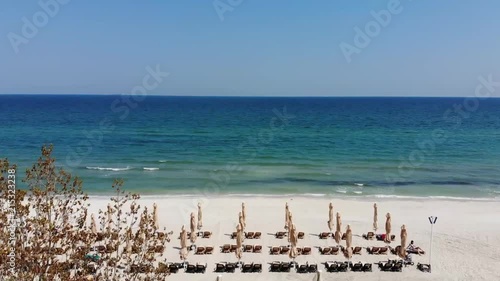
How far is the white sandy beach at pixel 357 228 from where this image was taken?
19312 millimetres

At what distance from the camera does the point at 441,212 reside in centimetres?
3020

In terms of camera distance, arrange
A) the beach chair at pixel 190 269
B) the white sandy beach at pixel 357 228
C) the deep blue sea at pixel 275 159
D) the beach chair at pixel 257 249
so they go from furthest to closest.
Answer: the deep blue sea at pixel 275 159 → the beach chair at pixel 257 249 → the white sandy beach at pixel 357 228 → the beach chair at pixel 190 269

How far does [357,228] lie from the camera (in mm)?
25516

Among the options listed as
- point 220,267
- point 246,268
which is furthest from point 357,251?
point 220,267

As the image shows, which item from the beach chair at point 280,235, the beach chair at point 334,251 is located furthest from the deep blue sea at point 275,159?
the beach chair at point 334,251

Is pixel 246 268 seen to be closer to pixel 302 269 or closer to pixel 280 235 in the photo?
pixel 302 269

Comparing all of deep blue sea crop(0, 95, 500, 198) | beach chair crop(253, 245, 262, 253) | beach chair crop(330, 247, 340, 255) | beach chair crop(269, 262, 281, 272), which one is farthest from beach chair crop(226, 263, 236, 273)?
deep blue sea crop(0, 95, 500, 198)

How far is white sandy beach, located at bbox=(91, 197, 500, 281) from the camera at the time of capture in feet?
63.4

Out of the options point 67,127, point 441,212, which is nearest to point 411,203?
point 441,212

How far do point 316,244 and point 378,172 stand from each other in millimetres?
24292

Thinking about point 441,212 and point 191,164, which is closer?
point 441,212

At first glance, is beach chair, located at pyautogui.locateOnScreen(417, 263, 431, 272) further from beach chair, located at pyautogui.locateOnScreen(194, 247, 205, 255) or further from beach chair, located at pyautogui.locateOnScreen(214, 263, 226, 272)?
beach chair, located at pyautogui.locateOnScreen(194, 247, 205, 255)

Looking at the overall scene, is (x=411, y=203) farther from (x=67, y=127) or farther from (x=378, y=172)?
(x=67, y=127)

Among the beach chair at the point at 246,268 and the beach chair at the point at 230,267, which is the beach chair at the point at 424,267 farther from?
the beach chair at the point at 230,267
